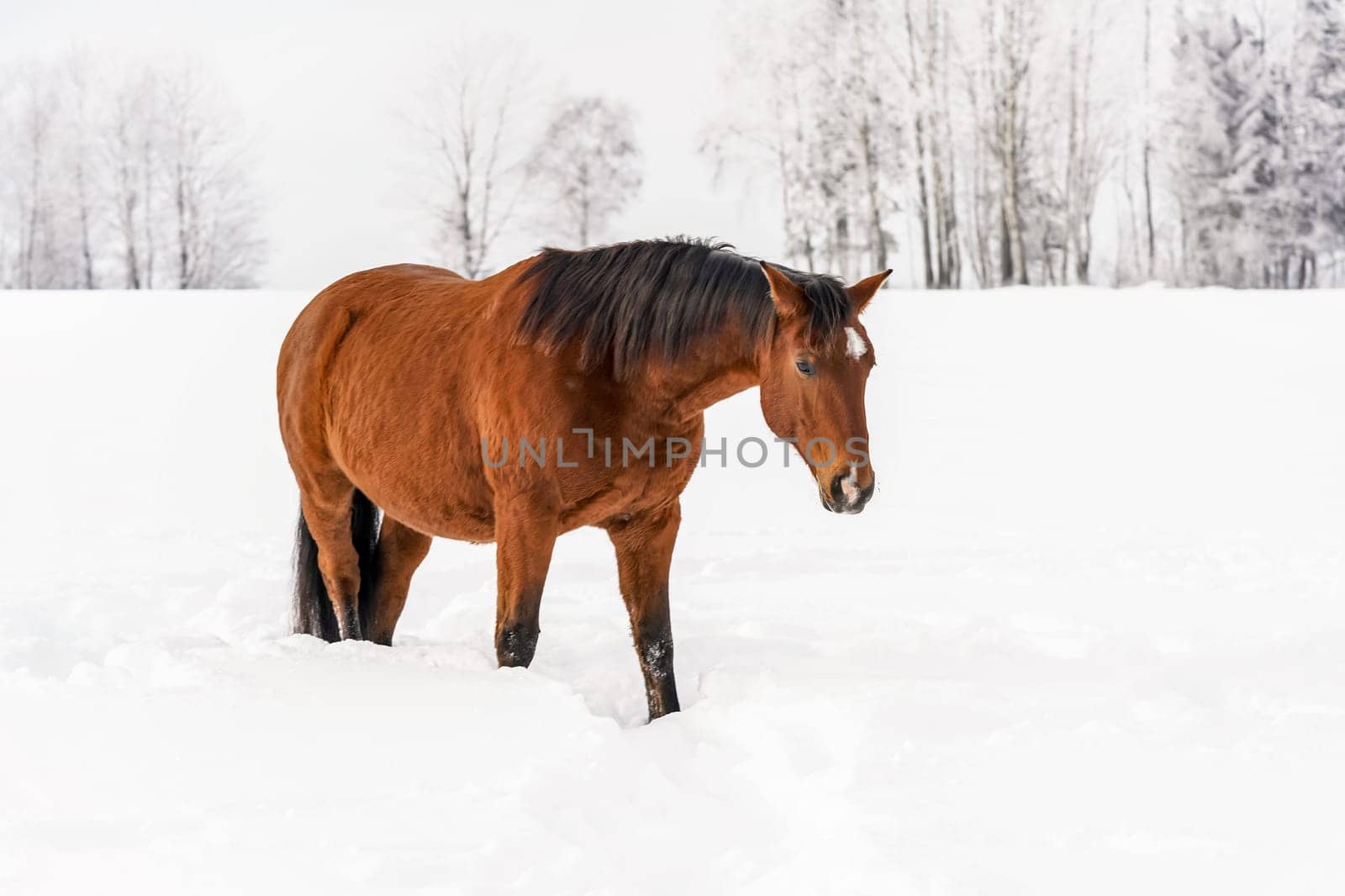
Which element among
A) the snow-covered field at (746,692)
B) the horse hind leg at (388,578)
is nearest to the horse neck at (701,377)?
the snow-covered field at (746,692)

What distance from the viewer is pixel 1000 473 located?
7.98 meters

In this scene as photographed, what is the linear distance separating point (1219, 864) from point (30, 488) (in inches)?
305

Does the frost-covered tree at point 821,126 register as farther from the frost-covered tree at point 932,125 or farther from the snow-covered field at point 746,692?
the snow-covered field at point 746,692

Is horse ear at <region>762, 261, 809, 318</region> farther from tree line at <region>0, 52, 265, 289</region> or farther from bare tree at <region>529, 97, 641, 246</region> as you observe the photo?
tree line at <region>0, 52, 265, 289</region>

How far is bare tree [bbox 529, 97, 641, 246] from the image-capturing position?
10.9 m

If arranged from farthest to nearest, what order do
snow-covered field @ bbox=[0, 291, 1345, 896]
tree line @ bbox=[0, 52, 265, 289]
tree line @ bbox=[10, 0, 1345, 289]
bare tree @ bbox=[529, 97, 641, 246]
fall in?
tree line @ bbox=[0, 52, 265, 289]
tree line @ bbox=[10, 0, 1345, 289]
bare tree @ bbox=[529, 97, 641, 246]
snow-covered field @ bbox=[0, 291, 1345, 896]

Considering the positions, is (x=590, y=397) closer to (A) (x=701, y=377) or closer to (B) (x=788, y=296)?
(A) (x=701, y=377)

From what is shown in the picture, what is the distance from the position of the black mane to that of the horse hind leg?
1.43 meters

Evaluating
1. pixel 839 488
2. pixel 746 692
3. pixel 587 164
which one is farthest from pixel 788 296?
pixel 587 164

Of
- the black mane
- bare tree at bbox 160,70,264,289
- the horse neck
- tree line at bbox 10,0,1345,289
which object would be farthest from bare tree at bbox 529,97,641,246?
the horse neck

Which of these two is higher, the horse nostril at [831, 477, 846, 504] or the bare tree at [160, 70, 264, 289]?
the bare tree at [160, 70, 264, 289]

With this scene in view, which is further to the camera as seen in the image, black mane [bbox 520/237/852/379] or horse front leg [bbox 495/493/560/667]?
horse front leg [bbox 495/493/560/667]

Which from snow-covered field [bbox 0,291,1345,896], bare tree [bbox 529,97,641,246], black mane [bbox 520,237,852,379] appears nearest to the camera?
snow-covered field [bbox 0,291,1345,896]

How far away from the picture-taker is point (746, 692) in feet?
10.6
